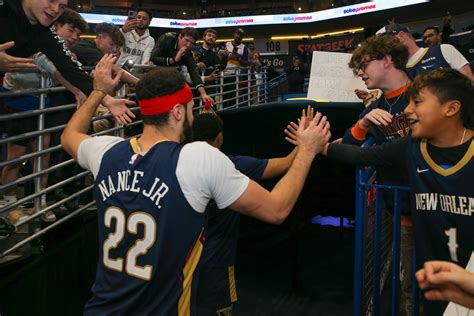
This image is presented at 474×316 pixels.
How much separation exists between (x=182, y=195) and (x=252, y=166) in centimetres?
122

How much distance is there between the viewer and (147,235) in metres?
2.14

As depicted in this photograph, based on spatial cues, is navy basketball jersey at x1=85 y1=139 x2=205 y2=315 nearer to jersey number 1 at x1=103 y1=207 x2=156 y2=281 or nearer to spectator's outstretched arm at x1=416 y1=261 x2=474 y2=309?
jersey number 1 at x1=103 y1=207 x2=156 y2=281

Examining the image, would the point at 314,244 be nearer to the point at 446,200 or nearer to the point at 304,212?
the point at 304,212

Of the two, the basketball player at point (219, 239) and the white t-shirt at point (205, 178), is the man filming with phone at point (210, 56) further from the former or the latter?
the white t-shirt at point (205, 178)

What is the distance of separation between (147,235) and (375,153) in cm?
174

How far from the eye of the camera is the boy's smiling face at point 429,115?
2.53 metres

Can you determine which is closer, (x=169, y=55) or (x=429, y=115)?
(x=429, y=115)

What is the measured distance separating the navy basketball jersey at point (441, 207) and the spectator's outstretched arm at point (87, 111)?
73.4 inches

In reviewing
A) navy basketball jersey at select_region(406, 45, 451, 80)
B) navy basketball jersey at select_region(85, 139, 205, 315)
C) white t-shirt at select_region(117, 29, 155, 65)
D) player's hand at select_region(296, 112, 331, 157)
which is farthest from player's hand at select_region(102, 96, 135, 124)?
white t-shirt at select_region(117, 29, 155, 65)

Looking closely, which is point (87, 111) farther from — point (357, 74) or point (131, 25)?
point (131, 25)

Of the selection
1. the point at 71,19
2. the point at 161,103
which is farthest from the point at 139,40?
the point at 161,103

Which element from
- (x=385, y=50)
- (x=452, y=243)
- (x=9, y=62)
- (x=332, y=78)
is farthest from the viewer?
(x=332, y=78)

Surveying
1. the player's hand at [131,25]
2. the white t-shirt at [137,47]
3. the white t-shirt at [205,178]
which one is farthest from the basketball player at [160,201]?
the white t-shirt at [137,47]

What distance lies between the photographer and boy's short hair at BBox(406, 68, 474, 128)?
2.56 m
